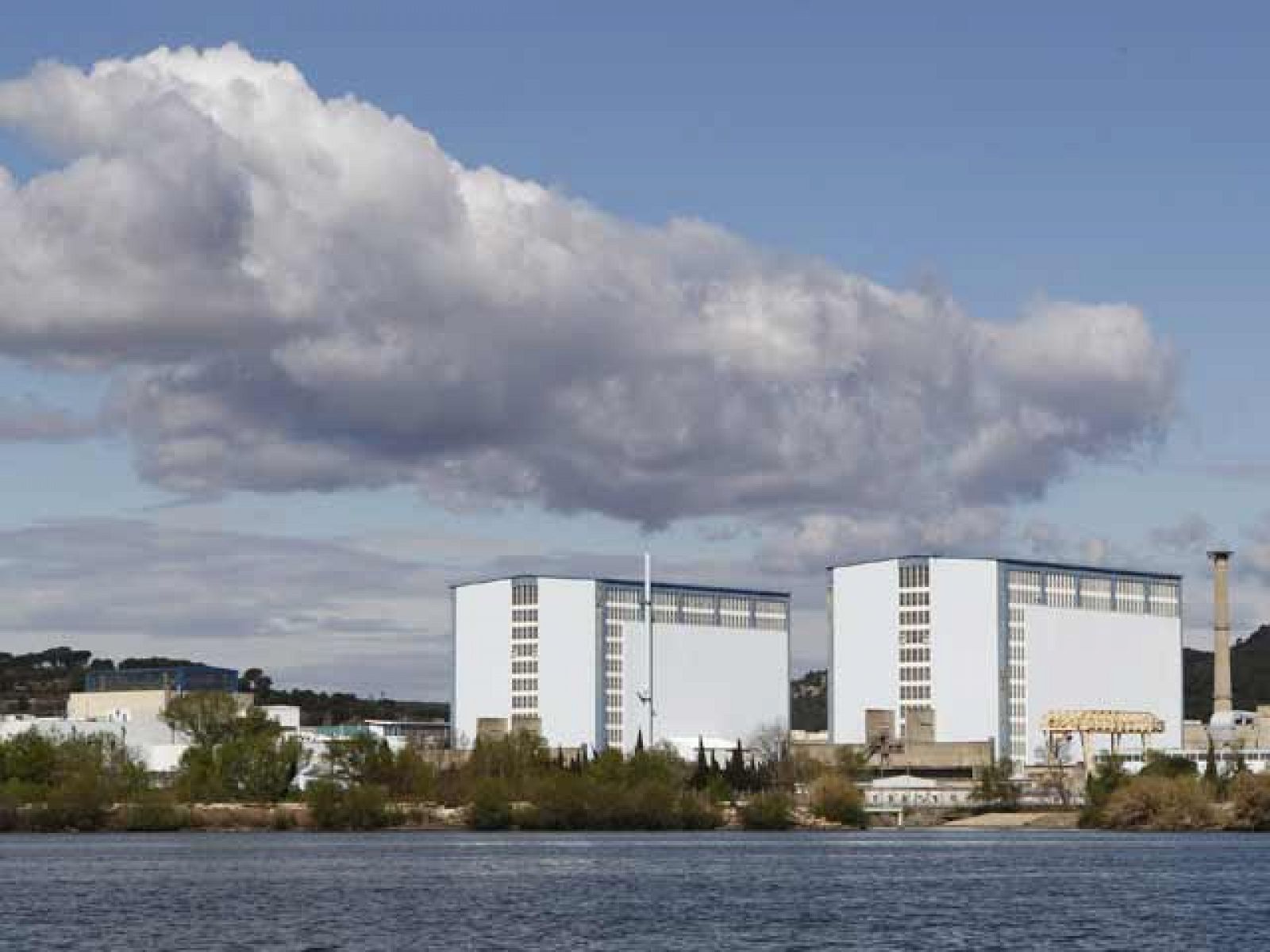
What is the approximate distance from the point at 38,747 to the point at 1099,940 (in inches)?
5044

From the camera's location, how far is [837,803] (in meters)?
189

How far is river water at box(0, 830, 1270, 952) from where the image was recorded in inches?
3053

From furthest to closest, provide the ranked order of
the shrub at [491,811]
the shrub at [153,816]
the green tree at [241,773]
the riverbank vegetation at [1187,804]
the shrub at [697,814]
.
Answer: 1. the green tree at [241,773]
2. the shrub at [697,814]
3. the shrub at [491,811]
4. the shrub at [153,816]
5. the riverbank vegetation at [1187,804]

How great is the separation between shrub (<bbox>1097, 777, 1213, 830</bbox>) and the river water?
68.4ft

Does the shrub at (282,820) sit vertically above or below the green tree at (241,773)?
below

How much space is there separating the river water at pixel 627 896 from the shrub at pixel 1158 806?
2085cm

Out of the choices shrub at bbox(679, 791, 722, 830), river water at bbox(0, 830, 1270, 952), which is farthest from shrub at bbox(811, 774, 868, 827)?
river water at bbox(0, 830, 1270, 952)

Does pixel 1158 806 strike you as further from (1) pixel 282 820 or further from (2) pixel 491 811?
(1) pixel 282 820

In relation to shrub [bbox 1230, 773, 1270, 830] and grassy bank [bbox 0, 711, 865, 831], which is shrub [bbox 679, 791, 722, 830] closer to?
grassy bank [bbox 0, 711, 865, 831]

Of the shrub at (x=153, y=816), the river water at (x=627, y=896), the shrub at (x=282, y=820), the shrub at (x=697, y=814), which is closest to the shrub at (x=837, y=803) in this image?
the shrub at (x=697, y=814)

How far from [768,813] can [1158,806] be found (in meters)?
27.7

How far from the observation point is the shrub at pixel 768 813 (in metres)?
180

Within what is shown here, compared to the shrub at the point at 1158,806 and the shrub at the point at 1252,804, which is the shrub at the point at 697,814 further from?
the shrub at the point at 1252,804

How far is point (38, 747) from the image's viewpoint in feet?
623
